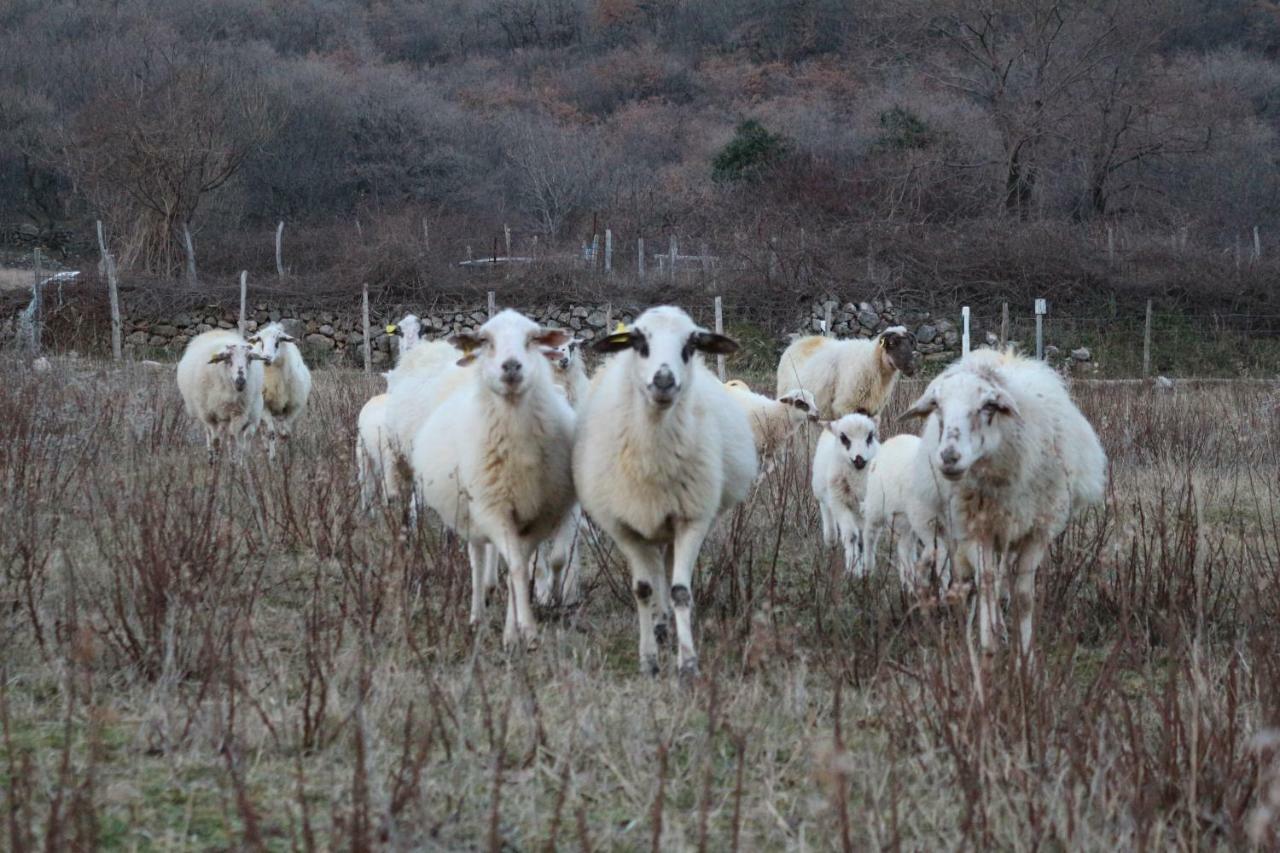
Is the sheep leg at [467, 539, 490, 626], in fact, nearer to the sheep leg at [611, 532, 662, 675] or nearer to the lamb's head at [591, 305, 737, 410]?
the sheep leg at [611, 532, 662, 675]

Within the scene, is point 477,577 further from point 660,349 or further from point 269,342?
point 269,342

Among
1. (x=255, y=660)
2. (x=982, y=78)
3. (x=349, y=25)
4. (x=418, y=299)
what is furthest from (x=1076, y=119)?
(x=349, y=25)

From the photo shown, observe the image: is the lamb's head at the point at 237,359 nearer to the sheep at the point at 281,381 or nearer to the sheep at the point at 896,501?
the sheep at the point at 281,381

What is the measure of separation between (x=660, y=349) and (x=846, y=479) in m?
3.07

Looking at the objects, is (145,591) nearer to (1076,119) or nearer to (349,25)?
(1076,119)

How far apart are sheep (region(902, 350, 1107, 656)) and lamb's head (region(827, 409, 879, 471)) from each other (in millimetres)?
1953

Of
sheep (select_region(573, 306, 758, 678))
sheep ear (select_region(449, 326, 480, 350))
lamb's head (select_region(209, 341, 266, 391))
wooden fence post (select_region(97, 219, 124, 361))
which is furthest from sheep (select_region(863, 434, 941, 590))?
wooden fence post (select_region(97, 219, 124, 361))

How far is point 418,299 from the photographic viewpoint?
25438mm

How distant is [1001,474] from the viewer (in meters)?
5.59

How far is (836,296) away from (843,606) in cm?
1891

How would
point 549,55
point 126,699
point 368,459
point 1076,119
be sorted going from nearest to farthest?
point 126,699, point 368,459, point 1076,119, point 549,55

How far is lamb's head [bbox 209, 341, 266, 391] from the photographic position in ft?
36.4

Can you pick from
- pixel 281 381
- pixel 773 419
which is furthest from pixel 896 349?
pixel 281 381

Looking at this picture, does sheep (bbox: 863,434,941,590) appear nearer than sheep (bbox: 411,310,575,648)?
No
